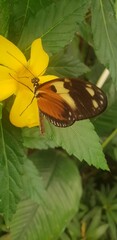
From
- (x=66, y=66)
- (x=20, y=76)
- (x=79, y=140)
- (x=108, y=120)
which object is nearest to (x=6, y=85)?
(x=20, y=76)

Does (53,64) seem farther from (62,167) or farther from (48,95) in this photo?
(62,167)

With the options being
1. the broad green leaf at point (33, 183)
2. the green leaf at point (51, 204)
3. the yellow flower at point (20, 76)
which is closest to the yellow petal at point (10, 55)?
the yellow flower at point (20, 76)

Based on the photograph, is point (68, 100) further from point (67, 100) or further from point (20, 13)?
point (20, 13)

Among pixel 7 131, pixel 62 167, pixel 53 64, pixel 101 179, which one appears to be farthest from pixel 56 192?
pixel 7 131

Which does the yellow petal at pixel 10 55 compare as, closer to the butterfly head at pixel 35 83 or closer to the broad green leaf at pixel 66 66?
the butterfly head at pixel 35 83

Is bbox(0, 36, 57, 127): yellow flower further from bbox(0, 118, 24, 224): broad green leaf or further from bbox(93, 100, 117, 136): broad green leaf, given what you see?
bbox(93, 100, 117, 136): broad green leaf
